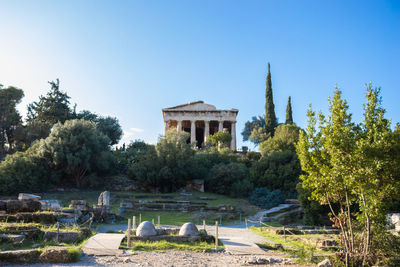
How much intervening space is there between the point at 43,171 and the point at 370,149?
27.9m

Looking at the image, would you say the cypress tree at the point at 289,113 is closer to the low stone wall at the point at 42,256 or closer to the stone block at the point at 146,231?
the stone block at the point at 146,231

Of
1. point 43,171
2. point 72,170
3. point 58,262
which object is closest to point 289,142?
point 72,170

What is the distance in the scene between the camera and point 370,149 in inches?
288

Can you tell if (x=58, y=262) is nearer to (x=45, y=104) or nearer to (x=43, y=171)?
(x=43, y=171)

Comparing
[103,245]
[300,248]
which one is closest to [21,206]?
[103,245]

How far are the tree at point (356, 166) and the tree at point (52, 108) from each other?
39978 millimetres

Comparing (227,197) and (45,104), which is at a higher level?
(45,104)

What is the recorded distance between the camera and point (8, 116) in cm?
4153

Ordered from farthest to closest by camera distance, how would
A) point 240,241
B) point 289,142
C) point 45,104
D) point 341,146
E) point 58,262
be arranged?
point 45,104 < point 289,142 < point 240,241 < point 341,146 < point 58,262

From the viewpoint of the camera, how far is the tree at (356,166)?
24.0 ft

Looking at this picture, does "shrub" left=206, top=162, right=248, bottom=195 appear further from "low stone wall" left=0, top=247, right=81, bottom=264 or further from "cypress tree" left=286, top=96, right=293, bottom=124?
"cypress tree" left=286, top=96, right=293, bottom=124

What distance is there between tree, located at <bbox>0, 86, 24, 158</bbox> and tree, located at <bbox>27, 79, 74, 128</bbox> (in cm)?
191

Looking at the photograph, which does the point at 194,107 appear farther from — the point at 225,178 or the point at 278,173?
Answer: the point at 278,173

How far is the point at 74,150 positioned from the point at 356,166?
88.0 ft
